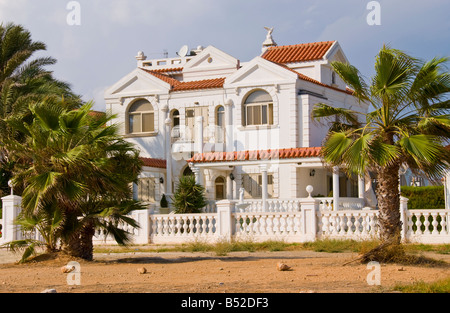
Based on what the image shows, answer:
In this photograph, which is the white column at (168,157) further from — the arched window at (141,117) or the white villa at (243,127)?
the arched window at (141,117)

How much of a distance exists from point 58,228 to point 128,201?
1611 mm

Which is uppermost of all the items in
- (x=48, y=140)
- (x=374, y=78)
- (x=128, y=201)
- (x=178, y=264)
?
(x=374, y=78)

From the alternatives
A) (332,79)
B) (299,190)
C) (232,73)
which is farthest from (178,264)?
(332,79)

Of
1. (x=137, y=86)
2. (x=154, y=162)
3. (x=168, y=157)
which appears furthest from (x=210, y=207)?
(x=137, y=86)

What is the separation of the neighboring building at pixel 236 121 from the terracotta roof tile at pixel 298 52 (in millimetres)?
51

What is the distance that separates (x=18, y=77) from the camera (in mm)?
34469

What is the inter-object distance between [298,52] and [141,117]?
8493 mm

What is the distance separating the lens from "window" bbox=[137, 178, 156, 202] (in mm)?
34562

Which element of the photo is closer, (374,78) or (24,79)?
(374,78)

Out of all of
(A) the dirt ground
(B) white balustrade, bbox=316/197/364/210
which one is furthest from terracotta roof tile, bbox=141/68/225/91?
(A) the dirt ground

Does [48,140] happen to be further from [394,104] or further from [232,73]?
[232,73]

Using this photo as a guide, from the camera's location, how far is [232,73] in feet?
112

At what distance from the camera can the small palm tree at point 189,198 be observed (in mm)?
29117
